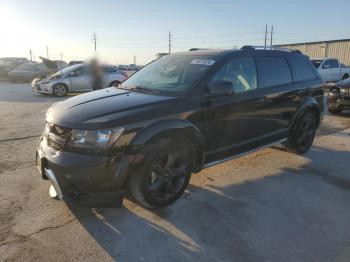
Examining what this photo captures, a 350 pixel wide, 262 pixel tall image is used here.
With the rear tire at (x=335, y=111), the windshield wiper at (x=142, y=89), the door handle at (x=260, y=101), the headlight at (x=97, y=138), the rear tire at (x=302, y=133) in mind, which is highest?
the windshield wiper at (x=142, y=89)

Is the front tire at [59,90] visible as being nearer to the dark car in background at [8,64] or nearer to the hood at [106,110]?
the hood at [106,110]

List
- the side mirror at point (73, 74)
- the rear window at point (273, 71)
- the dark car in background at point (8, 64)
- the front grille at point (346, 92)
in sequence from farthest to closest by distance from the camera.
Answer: the dark car in background at point (8, 64) < the side mirror at point (73, 74) < the front grille at point (346, 92) < the rear window at point (273, 71)

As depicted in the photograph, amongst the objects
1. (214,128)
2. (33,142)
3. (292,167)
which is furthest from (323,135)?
(33,142)

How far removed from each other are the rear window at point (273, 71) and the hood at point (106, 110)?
1.74m

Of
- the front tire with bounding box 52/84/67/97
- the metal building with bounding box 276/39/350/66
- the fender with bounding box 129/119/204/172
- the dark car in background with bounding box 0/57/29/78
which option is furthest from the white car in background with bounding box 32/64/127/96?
the metal building with bounding box 276/39/350/66

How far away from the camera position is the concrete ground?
3.07 m

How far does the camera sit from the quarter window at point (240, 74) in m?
4.32

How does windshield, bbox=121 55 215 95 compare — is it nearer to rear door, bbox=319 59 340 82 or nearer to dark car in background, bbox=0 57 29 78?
rear door, bbox=319 59 340 82

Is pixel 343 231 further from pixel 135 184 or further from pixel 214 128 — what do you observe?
pixel 135 184

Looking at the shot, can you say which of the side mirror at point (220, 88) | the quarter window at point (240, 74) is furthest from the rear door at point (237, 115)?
the side mirror at point (220, 88)

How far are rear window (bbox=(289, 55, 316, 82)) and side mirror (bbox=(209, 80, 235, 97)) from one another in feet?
6.90

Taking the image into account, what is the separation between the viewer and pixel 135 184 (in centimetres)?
345

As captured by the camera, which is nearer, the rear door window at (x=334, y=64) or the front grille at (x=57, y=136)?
the front grille at (x=57, y=136)

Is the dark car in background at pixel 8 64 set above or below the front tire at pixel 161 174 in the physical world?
above
